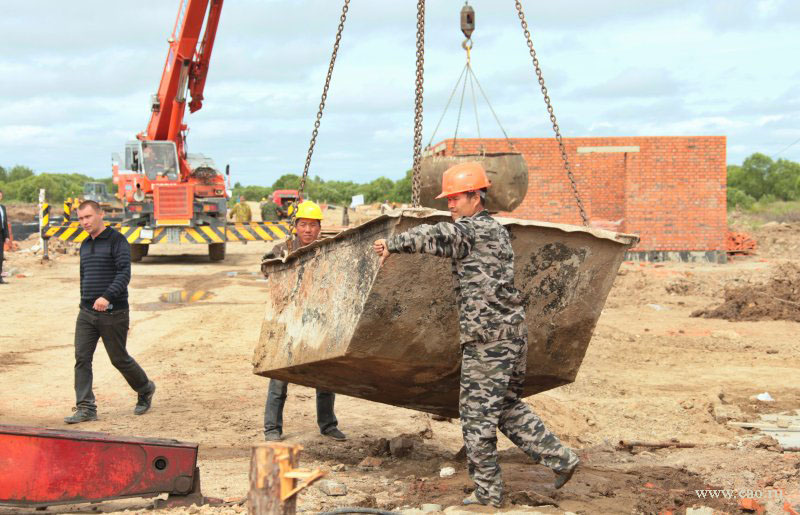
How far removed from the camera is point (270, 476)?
342cm

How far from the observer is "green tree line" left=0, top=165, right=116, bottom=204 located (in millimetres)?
61219

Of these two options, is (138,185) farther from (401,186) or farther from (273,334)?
(401,186)

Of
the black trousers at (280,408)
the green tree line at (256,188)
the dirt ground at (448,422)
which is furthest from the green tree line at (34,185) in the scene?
the black trousers at (280,408)

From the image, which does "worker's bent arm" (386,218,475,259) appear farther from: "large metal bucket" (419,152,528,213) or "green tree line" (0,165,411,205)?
"green tree line" (0,165,411,205)

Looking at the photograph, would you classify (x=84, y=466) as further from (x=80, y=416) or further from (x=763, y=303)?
(x=763, y=303)

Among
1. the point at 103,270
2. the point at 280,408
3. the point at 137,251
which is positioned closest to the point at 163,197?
the point at 137,251

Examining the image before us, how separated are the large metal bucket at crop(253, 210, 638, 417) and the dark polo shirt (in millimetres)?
2148

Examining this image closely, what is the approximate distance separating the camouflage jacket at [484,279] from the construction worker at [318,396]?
6.72ft

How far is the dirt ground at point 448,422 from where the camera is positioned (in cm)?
525

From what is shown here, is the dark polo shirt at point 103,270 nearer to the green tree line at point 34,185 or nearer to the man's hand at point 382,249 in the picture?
the man's hand at point 382,249

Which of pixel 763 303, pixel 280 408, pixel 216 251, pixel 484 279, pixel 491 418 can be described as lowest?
pixel 280 408

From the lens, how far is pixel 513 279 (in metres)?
4.71

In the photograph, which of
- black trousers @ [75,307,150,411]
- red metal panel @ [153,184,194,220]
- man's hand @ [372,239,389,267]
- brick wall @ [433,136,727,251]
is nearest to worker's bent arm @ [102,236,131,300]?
black trousers @ [75,307,150,411]

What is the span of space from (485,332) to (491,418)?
47cm
